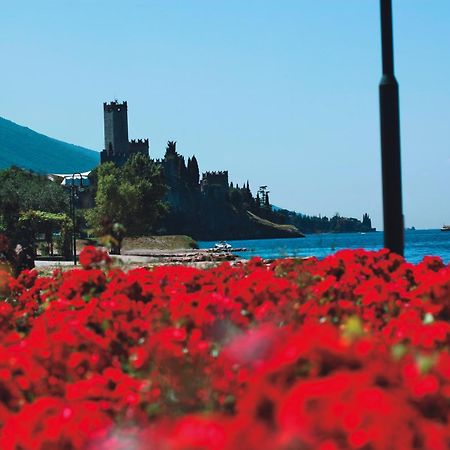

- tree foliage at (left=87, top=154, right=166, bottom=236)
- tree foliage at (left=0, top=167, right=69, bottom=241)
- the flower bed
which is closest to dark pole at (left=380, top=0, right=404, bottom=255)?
the flower bed

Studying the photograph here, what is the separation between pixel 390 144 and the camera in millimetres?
9312

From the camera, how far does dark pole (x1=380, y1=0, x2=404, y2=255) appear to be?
30.6 ft

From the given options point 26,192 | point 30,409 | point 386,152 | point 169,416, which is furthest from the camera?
point 26,192

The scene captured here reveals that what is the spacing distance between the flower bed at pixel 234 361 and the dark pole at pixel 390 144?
34 cm

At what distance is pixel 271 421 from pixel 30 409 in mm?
1245

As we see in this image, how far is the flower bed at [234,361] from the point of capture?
309cm

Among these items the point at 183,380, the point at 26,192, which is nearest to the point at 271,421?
the point at 183,380

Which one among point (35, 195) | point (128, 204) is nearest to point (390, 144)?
point (128, 204)

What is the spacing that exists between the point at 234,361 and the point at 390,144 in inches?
205

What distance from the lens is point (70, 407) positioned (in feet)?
13.5

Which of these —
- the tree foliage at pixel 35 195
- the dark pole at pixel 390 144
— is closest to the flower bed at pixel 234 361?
A: the dark pole at pixel 390 144

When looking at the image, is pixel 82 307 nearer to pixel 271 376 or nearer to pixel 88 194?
pixel 271 376

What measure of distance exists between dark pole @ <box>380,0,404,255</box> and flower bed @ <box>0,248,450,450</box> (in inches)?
13.3

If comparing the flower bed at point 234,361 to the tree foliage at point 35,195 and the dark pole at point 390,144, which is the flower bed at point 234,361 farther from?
the tree foliage at point 35,195
